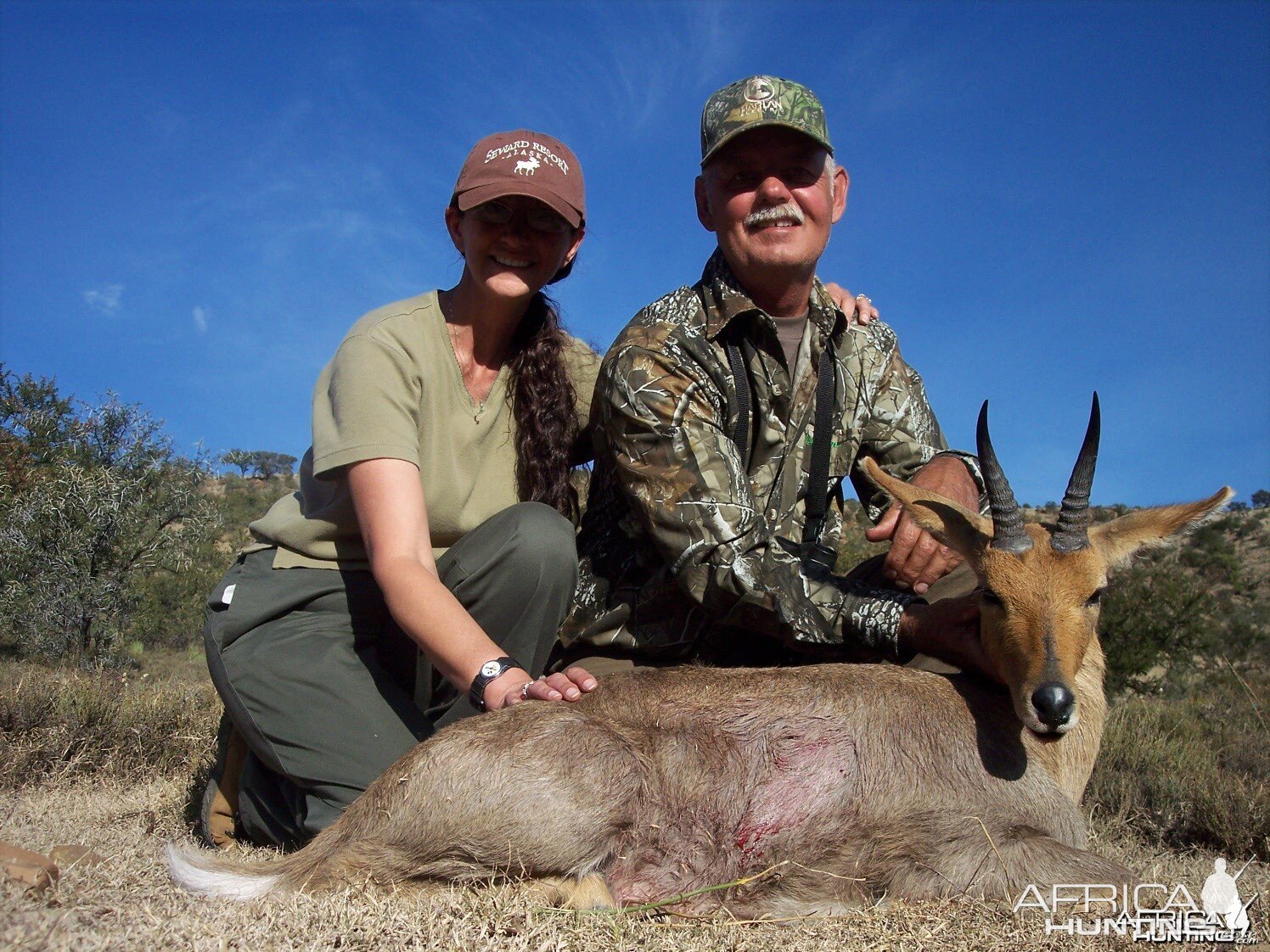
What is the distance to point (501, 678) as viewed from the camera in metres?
3.93

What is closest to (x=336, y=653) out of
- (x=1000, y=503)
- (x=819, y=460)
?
(x=819, y=460)

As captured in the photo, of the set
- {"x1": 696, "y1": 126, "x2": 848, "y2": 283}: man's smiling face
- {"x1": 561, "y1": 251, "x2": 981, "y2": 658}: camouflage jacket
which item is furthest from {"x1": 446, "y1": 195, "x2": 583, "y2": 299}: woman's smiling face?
{"x1": 696, "y1": 126, "x2": 848, "y2": 283}: man's smiling face

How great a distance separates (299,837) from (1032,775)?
3631 millimetres

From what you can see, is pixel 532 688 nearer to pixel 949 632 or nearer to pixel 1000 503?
pixel 949 632

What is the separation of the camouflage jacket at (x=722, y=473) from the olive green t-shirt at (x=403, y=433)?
0.69 metres

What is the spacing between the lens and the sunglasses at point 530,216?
199 inches

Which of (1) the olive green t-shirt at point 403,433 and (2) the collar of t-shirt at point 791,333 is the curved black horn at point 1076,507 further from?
(1) the olive green t-shirt at point 403,433

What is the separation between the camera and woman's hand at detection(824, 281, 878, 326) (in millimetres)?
6348

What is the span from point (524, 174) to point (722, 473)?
1879mm

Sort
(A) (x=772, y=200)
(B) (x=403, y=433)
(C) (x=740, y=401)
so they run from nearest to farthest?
(B) (x=403, y=433), (C) (x=740, y=401), (A) (x=772, y=200)

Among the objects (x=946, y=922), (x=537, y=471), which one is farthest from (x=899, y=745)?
(x=537, y=471)

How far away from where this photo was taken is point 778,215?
18.7 feet

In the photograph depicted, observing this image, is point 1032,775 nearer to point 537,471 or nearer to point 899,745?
point 899,745

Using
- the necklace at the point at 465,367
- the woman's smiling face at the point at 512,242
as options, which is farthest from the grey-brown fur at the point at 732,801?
the woman's smiling face at the point at 512,242
